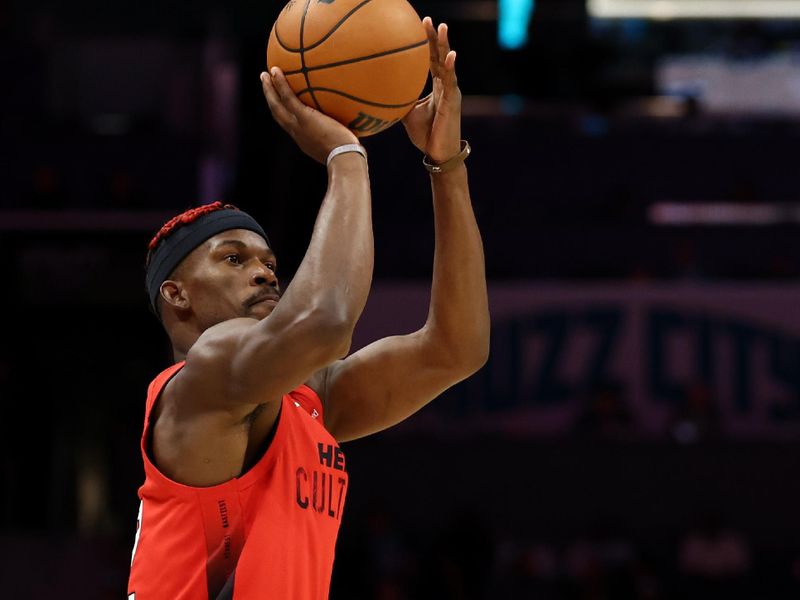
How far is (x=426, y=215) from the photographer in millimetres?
15016

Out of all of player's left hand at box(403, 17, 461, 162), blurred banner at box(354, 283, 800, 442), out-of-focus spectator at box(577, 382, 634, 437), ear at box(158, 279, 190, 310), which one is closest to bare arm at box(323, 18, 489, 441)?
player's left hand at box(403, 17, 461, 162)

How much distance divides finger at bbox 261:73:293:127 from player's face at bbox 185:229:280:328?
0.37 meters

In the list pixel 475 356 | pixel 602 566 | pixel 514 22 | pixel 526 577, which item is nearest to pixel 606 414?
pixel 602 566

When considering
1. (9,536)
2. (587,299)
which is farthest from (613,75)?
(9,536)

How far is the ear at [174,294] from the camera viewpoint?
11.2 ft

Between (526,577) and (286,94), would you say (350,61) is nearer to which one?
(286,94)

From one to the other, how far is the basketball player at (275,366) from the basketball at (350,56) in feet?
0.22

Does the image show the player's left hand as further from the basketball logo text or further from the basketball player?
the basketball logo text

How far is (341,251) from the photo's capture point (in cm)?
295

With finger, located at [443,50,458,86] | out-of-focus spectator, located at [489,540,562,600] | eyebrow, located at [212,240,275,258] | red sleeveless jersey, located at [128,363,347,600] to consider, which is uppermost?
finger, located at [443,50,458,86]

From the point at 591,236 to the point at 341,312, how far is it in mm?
11583

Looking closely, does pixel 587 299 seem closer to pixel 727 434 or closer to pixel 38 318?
pixel 727 434

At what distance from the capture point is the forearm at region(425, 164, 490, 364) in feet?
11.8

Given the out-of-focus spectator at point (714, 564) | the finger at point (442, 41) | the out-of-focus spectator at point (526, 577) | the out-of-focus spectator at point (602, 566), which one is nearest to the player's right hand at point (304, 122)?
the finger at point (442, 41)
